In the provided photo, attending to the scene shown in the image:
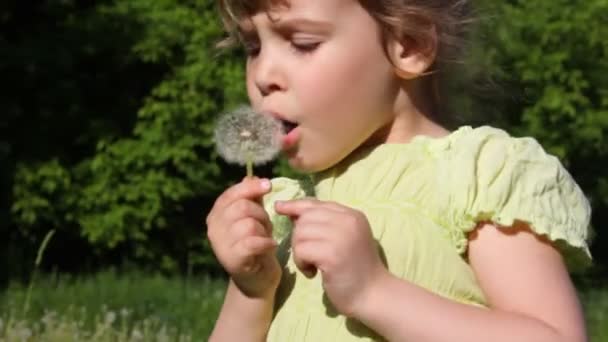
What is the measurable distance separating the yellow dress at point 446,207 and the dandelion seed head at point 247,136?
0.16m

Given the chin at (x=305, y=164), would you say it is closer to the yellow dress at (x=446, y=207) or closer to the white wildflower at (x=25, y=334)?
the yellow dress at (x=446, y=207)

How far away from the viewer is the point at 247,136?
2.39m

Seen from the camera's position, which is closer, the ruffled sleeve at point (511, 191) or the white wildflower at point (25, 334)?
the ruffled sleeve at point (511, 191)

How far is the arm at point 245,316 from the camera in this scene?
A: 2.48m

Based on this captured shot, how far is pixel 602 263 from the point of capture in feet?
31.7

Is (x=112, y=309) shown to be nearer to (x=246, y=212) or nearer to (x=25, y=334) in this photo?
(x=25, y=334)

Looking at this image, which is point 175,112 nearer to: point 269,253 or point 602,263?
point 602,263

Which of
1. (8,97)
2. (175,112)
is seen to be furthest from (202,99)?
(8,97)

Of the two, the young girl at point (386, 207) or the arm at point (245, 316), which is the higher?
the young girl at point (386, 207)

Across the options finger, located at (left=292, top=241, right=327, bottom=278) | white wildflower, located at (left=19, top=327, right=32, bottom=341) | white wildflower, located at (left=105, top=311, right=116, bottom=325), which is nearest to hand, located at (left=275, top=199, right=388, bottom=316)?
finger, located at (left=292, top=241, right=327, bottom=278)

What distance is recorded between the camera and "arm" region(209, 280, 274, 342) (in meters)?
2.48

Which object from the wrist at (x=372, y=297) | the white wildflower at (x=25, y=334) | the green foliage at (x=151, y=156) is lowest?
the green foliage at (x=151, y=156)

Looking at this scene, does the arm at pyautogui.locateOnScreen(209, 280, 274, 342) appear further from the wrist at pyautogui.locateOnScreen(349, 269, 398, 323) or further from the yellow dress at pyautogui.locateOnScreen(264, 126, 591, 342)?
the wrist at pyautogui.locateOnScreen(349, 269, 398, 323)

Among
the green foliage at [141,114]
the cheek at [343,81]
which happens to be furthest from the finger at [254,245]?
the green foliage at [141,114]
